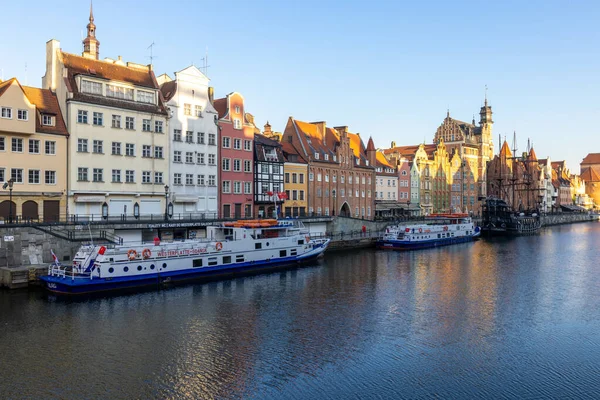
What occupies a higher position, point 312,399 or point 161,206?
point 161,206

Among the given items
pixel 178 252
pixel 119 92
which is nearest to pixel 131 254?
pixel 178 252

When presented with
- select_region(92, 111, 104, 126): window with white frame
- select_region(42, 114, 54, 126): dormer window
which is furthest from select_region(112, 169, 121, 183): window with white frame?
select_region(42, 114, 54, 126): dormer window

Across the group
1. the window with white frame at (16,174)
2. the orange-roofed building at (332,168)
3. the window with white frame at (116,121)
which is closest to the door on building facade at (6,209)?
the window with white frame at (16,174)

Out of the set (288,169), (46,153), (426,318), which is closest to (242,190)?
(288,169)

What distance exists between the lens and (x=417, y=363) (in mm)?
29328

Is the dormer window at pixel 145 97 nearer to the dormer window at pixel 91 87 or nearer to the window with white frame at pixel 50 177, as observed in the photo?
the dormer window at pixel 91 87

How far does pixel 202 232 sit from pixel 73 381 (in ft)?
139

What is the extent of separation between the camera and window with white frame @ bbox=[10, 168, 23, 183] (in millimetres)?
55125

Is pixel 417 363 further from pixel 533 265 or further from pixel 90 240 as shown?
pixel 533 265

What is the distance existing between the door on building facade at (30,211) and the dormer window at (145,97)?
60.0 feet

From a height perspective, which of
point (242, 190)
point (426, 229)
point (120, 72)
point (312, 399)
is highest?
point (120, 72)

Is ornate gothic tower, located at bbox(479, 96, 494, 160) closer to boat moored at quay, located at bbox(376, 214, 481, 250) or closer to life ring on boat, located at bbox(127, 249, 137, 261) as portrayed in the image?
boat moored at quay, located at bbox(376, 214, 481, 250)

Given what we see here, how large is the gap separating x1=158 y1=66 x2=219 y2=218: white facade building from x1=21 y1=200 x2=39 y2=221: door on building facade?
17163 millimetres

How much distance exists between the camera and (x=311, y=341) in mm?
32844
